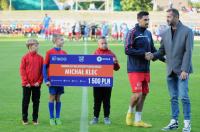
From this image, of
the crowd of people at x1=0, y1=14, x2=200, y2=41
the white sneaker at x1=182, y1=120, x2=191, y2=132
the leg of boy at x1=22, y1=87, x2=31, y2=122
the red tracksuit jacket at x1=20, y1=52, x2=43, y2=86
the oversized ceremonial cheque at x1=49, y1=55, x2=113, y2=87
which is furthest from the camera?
the crowd of people at x1=0, y1=14, x2=200, y2=41

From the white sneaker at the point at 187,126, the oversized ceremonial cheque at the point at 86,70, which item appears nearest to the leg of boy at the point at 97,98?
the oversized ceremonial cheque at the point at 86,70

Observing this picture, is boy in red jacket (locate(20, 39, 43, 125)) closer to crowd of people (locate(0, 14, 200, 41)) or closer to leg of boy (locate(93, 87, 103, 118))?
leg of boy (locate(93, 87, 103, 118))

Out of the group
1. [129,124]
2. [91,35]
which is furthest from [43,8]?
[129,124]

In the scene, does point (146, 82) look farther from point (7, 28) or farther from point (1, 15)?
point (1, 15)

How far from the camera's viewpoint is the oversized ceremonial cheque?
415 inches

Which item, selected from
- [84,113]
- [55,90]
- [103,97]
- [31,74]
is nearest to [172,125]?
[103,97]

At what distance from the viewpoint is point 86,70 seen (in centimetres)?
1059

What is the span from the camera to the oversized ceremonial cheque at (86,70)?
10531 mm

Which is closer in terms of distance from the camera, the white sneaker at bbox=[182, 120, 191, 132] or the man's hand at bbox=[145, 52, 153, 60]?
the white sneaker at bbox=[182, 120, 191, 132]

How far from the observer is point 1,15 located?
7906 cm

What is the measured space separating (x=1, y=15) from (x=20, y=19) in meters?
3.15

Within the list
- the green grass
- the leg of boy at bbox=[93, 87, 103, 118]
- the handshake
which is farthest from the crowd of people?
the handshake

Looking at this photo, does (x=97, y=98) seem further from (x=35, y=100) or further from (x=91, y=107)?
(x=91, y=107)

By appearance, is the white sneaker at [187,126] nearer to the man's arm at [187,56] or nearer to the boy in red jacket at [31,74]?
the man's arm at [187,56]
